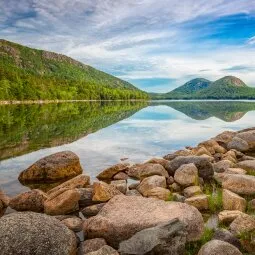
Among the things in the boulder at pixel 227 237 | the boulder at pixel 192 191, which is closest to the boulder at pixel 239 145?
the boulder at pixel 192 191

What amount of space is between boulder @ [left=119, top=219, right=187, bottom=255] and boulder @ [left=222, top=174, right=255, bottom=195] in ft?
18.2

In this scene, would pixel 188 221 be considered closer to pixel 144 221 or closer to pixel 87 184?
pixel 144 221

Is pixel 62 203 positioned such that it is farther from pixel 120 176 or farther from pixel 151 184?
pixel 120 176

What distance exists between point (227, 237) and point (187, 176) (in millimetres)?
5974

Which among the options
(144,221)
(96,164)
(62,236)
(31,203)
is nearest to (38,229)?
(62,236)

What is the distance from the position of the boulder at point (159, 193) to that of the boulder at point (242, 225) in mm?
3947

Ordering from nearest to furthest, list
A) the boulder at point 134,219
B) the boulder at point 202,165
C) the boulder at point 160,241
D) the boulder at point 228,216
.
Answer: the boulder at point 160,241, the boulder at point 134,219, the boulder at point 228,216, the boulder at point 202,165

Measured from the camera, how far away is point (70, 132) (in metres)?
41.2

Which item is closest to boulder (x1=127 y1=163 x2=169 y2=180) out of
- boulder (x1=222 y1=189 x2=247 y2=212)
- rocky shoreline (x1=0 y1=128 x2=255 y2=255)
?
rocky shoreline (x1=0 y1=128 x2=255 y2=255)

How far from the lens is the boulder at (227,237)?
9.00 m

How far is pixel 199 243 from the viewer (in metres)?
9.57

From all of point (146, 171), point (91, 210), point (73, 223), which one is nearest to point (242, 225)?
point (73, 223)

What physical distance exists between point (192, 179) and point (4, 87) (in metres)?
117

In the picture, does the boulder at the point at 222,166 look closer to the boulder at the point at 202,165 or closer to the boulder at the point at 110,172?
the boulder at the point at 202,165
